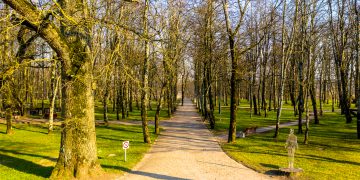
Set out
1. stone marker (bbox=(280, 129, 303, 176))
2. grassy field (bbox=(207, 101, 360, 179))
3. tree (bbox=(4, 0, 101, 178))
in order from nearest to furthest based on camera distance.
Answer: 1. tree (bbox=(4, 0, 101, 178))
2. stone marker (bbox=(280, 129, 303, 176))
3. grassy field (bbox=(207, 101, 360, 179))

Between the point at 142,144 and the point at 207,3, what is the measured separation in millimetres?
12973

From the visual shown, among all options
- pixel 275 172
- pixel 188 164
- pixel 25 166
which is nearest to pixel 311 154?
pixel 275 172

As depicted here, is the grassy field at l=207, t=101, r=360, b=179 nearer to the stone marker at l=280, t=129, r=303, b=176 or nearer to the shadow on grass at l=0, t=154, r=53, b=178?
the stone marker at l=280, t=129, r=303, b=176

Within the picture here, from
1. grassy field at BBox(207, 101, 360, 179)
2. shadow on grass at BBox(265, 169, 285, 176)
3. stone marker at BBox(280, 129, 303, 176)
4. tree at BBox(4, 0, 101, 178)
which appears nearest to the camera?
tree at BBox(4, 0, 101, 178)

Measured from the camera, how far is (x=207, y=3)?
25.5 m

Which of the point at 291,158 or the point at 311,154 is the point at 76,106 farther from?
the point at 311,154

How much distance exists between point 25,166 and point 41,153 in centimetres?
264

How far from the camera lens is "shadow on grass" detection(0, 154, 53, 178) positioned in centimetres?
1120

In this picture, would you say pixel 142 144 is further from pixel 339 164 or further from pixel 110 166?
pixel 339 164

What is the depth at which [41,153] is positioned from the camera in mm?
14703

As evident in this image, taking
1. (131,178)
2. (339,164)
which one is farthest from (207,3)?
(131,178)

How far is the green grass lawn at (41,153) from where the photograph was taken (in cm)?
1152

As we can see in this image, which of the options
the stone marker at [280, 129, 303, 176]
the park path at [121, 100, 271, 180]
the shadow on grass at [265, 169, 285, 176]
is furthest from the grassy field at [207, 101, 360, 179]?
the park path at [121, 100, 271, 180]

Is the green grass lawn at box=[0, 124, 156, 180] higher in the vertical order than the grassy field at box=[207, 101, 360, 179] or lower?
higher
